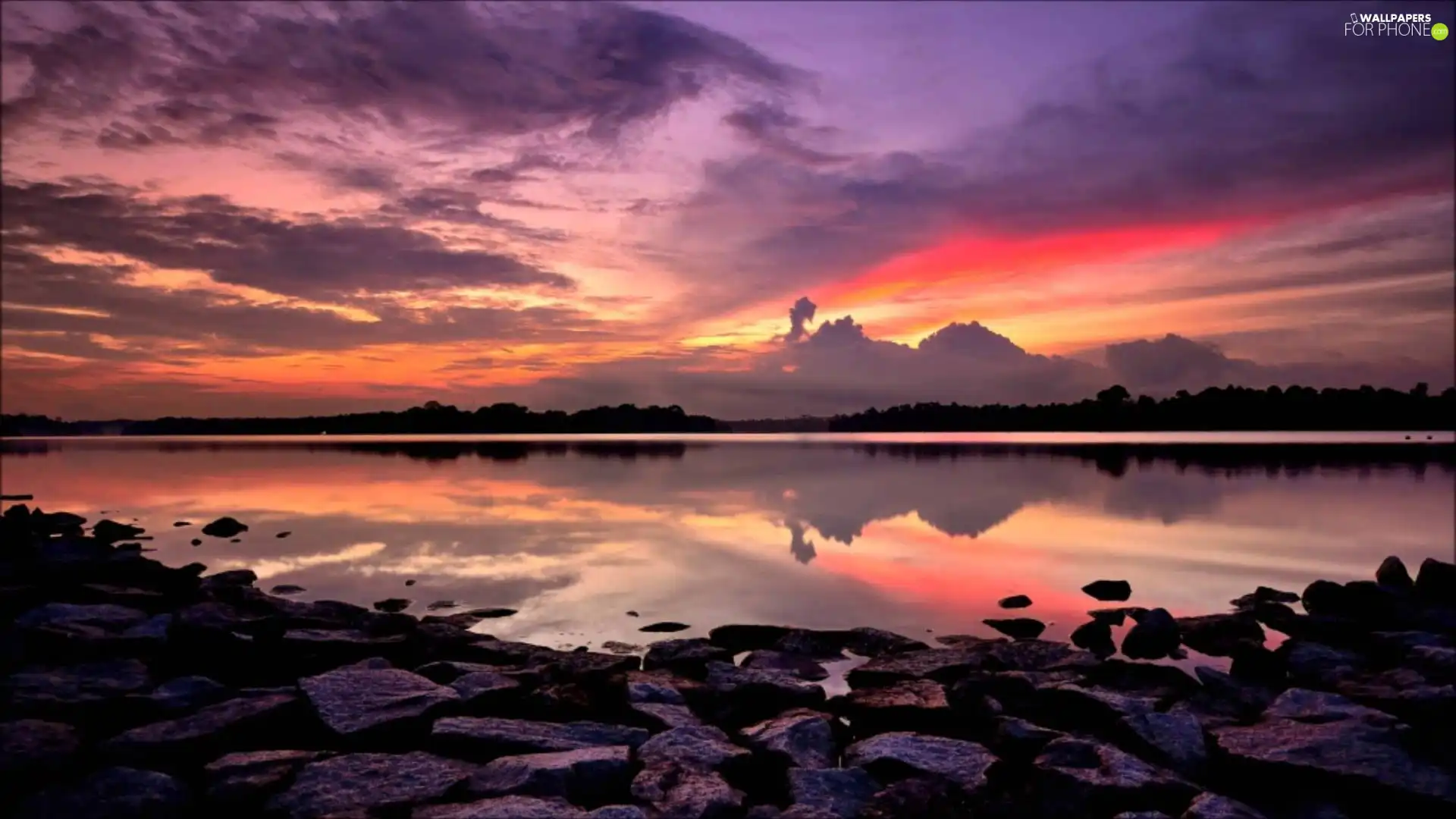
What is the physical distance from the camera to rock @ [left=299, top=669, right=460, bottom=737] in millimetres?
6535

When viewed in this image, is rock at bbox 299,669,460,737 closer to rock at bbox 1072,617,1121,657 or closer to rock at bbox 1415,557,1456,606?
rock at bbox 1072,617,1121,657

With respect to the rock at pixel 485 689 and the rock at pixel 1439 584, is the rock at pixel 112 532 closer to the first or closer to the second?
the rock at pixel 485 689

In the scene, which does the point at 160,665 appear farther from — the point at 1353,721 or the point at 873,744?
the point at 1353,721

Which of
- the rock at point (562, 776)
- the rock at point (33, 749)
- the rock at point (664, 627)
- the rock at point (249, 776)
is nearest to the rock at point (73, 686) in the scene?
the rock at point (33, 749)

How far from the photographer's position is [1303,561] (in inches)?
670

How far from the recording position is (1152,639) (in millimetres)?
10016

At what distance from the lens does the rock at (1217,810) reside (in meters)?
5.18

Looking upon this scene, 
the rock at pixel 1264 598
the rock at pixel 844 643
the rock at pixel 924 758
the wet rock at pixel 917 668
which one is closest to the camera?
the rock at pixel 924 758

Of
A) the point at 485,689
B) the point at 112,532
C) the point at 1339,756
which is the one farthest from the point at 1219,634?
the point at 112,532

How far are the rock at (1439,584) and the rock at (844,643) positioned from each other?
25.9 ft

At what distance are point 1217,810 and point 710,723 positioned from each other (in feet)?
13.0

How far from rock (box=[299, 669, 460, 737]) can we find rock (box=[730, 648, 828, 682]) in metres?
3.25

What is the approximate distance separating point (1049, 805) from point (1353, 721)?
302 centimetres

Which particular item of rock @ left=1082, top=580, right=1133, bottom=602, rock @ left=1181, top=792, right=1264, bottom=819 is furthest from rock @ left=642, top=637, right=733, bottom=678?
rock @ left=1082, top=580, right=1133, bottom=602
